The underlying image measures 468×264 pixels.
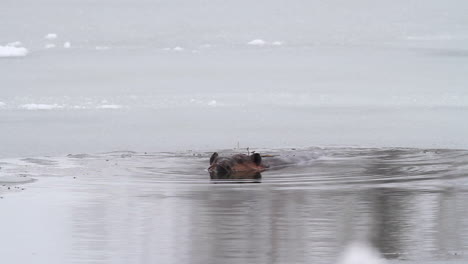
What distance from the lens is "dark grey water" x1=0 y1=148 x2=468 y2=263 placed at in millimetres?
8422

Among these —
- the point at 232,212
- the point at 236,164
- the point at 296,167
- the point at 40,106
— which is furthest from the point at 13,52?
the point at 232,212

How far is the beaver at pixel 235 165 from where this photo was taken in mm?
15156

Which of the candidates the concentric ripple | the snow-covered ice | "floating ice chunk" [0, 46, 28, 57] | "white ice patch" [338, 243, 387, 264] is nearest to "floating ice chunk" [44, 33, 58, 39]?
the snow-covered ice

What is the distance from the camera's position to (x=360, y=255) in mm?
8133

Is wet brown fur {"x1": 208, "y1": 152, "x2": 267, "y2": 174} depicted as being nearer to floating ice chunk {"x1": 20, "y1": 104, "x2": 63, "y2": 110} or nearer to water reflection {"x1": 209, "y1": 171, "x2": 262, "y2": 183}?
water reflection {"x1": 209, "y1": 171, "x2": 262, "y2": 183}

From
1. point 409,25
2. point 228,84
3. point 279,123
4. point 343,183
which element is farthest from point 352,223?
point 409,25

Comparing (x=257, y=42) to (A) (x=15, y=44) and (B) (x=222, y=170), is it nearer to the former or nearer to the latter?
(A) (x=15, y=44)

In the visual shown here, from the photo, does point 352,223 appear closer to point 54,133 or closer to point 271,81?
point 54,133

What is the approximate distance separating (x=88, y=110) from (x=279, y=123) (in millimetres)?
5369

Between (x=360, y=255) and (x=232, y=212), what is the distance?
2669mm

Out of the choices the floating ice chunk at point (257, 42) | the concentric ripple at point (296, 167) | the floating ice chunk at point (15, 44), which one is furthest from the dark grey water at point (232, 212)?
the floating ice chunk at point (257, 42)

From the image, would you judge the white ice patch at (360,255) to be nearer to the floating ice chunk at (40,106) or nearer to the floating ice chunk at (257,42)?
the floating ice chunk at (40,106)

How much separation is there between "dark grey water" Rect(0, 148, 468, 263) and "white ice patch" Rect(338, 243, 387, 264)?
0.07m

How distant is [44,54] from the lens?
107 ft
